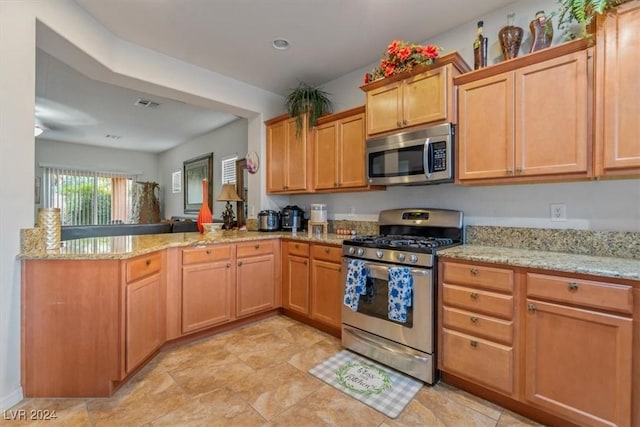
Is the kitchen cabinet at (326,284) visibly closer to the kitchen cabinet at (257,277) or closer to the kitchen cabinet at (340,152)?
the kitchen cabinet at (257,277)

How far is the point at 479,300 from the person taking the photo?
185 centimetres

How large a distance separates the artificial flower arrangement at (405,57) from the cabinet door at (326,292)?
1696mm

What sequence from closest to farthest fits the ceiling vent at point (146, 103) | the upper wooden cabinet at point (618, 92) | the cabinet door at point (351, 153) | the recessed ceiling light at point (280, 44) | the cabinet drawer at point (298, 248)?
1. the upper wooden cabinet at point (618, 92)
2. the recessed ceiling light at point (280, 44)
3. the cabinet door at point (351, 153)
4. the cabinet drawer at point (298, 248)
5. the ceiling vent at point (146, 103)

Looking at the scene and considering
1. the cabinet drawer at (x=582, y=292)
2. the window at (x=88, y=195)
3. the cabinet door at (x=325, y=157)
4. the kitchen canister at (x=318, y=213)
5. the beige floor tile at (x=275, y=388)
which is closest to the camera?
the cabinet drawer at (x=582, y=292)

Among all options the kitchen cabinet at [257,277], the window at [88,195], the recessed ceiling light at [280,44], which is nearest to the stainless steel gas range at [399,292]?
the kitchen cabinet at [257,277]

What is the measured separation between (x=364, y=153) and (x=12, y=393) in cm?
298

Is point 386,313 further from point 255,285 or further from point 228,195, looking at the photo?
point 228,195

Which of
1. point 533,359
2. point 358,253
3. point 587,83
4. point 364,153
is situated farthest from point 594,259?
point 364,153

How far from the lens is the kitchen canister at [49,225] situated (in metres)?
1.99

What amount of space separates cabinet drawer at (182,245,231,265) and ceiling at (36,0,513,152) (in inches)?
73.2

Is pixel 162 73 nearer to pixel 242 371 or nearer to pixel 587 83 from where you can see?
pixel 242 371

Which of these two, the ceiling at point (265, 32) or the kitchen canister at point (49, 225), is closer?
the kitchen canister at point (49, 225)

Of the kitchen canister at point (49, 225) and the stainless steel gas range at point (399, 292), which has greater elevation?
the kitchen canister at point (49, 225)

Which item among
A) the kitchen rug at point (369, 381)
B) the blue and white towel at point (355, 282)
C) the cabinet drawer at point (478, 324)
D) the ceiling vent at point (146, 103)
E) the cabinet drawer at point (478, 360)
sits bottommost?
the kitchen rug at point (369, 381)
